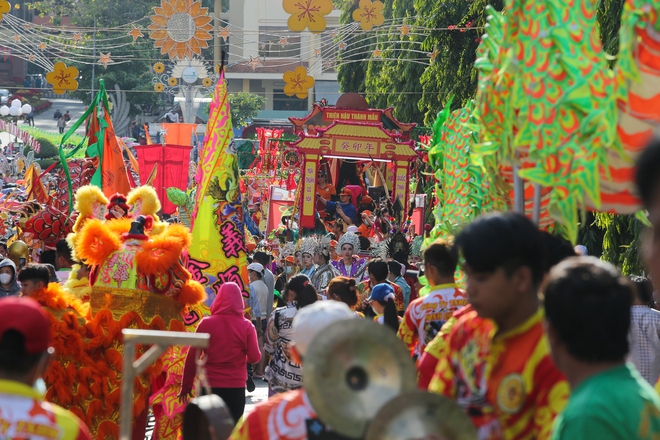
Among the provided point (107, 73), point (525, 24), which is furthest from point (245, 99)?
point (525, 24)

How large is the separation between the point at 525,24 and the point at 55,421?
3126mm

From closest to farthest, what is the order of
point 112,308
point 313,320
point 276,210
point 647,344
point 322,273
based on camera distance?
point 313,320 < point 647,344 < point 112,308 < point 322,273 < point 276,210

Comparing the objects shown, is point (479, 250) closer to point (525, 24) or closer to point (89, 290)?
point (525, 24)

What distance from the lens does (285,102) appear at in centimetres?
6975

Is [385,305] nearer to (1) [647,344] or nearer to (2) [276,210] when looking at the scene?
(1) [647,344]

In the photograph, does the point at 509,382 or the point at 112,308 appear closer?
the point at 509,382

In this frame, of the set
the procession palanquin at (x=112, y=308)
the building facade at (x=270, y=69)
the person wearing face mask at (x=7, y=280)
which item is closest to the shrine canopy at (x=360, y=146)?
the person wearing face mask at (x=7, y=280)

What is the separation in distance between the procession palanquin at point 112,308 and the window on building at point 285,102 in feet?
199

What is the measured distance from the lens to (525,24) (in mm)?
5102

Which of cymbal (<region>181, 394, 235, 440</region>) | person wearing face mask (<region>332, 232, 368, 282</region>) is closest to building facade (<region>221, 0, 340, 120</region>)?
person wearing face mask (<region>332, 232, 368, 282</region>)

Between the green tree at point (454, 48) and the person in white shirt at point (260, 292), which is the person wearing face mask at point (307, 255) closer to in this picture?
the person in white shirt at point (260, 292)

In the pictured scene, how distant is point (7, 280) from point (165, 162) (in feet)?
33.2

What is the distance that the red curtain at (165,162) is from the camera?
19312 millimetres

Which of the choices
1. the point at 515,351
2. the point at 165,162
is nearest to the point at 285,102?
the point at 165,162
